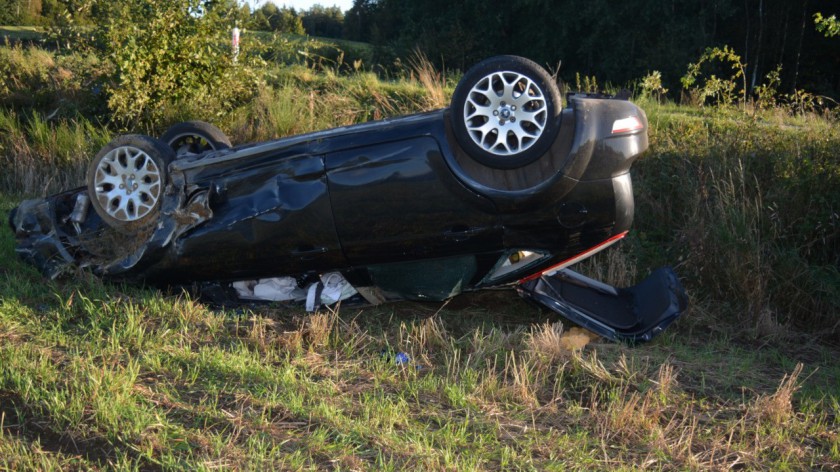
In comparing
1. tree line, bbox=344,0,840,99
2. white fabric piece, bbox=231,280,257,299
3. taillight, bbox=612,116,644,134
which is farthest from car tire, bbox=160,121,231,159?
tree line, bbox=344,0,840,99

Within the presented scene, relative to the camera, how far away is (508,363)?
4.86m

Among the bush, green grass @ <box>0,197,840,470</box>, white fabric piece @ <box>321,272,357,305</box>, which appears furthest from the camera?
the bush

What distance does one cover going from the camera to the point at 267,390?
4309 mm

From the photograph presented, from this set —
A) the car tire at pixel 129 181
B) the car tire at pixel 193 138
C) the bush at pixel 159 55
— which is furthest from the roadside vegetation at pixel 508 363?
the bush at pixel 159 55

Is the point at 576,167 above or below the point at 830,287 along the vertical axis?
above

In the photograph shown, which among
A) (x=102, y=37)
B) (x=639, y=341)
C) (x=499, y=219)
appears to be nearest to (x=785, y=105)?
(x=639, y=341)

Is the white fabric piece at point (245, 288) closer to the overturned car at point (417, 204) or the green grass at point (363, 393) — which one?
the overturned car at point (417, 204)

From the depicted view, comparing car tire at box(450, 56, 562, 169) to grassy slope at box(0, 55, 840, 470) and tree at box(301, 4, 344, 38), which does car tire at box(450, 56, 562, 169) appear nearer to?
grassy slope at box(0, 55, 840, 470)

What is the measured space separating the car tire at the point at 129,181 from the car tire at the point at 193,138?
0.66 meters

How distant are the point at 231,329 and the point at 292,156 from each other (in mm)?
1195

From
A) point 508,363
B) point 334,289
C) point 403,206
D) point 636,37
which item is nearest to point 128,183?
point 334,289

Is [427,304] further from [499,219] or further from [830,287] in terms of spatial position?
[830,287]

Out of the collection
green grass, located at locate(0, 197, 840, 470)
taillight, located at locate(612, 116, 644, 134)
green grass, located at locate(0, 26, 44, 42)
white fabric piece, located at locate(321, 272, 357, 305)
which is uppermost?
green grass, located at locate(0, 26, 44, 42)

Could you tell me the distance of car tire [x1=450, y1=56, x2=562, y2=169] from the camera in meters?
5.08
